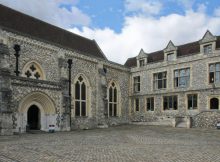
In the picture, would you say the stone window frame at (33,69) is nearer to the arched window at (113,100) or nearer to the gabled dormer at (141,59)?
the arched window at (113,100)

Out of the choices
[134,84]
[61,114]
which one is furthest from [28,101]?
[134,84]

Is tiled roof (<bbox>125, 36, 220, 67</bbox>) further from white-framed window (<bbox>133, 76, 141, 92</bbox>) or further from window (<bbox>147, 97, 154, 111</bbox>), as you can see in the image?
window (<bbox>147, 97, 154, 111</bbox>)

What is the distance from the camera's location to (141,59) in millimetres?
36375

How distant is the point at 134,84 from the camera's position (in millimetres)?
36688

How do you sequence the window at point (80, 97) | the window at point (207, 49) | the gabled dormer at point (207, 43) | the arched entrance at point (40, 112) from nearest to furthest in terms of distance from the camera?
the arched entrance at point (40, 112), the window at point (80, 97), the gabled dormer at point (207, 43), the window at point (207, 49)

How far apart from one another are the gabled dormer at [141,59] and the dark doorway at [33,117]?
1644cm

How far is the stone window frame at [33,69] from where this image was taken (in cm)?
2345

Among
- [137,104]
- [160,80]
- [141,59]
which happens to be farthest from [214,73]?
[137,104]

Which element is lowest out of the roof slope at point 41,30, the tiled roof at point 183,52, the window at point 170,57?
the window at point 170,57

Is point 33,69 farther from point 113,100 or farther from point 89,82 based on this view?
point 113,100

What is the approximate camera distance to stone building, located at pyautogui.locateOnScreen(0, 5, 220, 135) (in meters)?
21.9

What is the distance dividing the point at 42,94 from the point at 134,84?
16167 mm

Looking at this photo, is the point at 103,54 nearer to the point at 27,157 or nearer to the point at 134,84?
the point at 134,84

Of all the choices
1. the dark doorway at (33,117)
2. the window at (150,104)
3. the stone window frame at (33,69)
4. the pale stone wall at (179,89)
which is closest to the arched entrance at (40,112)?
the dark doorway at (33,117)
